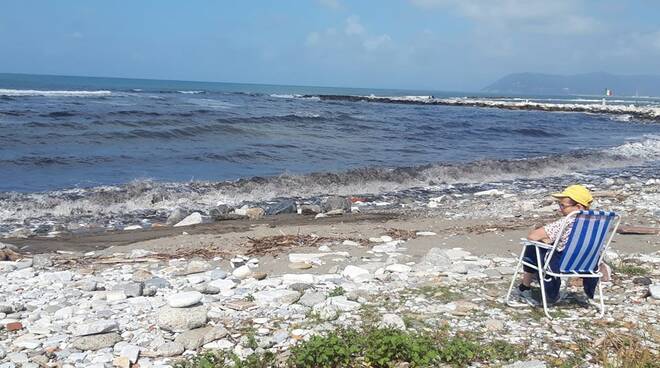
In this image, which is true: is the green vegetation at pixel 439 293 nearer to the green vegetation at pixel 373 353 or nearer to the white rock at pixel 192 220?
the green vegetation at pixel 373 353

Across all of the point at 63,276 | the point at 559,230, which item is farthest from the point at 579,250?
the point at 63,276

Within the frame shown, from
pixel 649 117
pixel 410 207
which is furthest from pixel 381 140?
pixel 649 117

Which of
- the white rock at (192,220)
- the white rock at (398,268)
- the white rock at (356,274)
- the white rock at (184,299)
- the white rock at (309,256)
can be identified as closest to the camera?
the white rock at (184,299)

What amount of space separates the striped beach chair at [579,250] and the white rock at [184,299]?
3.15 m

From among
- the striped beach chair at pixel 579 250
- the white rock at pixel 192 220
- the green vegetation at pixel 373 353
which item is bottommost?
the white rock at pixel 192 220

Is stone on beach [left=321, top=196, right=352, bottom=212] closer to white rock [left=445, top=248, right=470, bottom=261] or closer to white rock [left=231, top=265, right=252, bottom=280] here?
white rock [left=445, top=248, right=470, bottom=261]

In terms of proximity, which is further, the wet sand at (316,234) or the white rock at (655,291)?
the wet sand at (316,234)

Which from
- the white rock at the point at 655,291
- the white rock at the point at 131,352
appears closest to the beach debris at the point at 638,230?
the white rock at the point at 655,291

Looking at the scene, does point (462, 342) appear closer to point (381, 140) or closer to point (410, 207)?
point (410, 207)

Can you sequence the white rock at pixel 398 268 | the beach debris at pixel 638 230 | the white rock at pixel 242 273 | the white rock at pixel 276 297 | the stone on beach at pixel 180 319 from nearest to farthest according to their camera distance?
1. the stone on beach at pixel 180 319
2. the white rock at pixel 276 297
3. the white rock at pixel 242 273
4. the white rock at pixel 398 268
5. the beach debris at pixel 638 230

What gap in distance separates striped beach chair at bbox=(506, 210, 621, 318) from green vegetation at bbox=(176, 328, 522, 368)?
1.15m

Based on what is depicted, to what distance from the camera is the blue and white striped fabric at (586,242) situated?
4.91 meters

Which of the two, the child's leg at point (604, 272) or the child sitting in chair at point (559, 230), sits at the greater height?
the child sitting in chair at point (559, 230)

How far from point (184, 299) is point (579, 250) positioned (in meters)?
3.66
